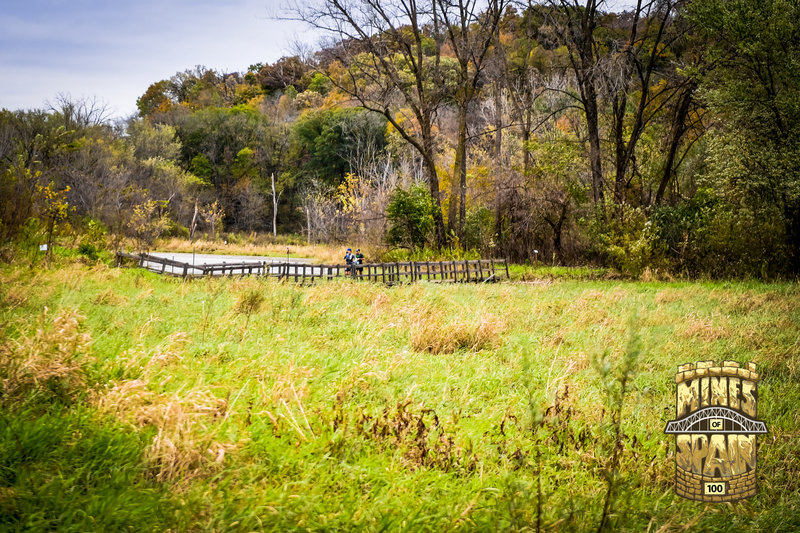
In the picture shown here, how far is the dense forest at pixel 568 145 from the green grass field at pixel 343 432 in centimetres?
913

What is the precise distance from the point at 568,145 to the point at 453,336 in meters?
17.5

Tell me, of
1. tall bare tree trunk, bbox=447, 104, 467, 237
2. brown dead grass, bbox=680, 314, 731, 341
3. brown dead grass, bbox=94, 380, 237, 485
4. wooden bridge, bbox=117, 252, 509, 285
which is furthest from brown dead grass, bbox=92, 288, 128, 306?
tall bare tree trunk, bbox=447, 104, 467, 237

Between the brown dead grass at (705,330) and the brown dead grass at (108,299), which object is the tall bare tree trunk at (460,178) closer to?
the brown dead grass at (705,330)

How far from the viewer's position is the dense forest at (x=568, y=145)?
15.8 meters

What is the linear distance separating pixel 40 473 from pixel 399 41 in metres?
22.4

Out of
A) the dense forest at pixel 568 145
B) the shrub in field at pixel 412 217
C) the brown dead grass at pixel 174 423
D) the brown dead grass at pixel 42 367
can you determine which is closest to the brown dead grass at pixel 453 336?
the brown dead grass at pixel 174 423

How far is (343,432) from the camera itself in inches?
143

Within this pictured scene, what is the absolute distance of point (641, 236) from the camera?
17672 millimetres

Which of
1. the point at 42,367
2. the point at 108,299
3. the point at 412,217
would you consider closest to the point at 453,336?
the point at 42,367

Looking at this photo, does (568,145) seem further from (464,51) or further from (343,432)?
(343,432)

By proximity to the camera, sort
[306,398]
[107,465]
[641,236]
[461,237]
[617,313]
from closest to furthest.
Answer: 1. [107,465]
2. [306,398]
3. [617,313]
4. [641,236]
5. [461,237]

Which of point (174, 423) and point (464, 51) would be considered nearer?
point (174, 423)

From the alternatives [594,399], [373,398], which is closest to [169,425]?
[373,398]

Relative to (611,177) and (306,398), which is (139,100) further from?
(306,398)
